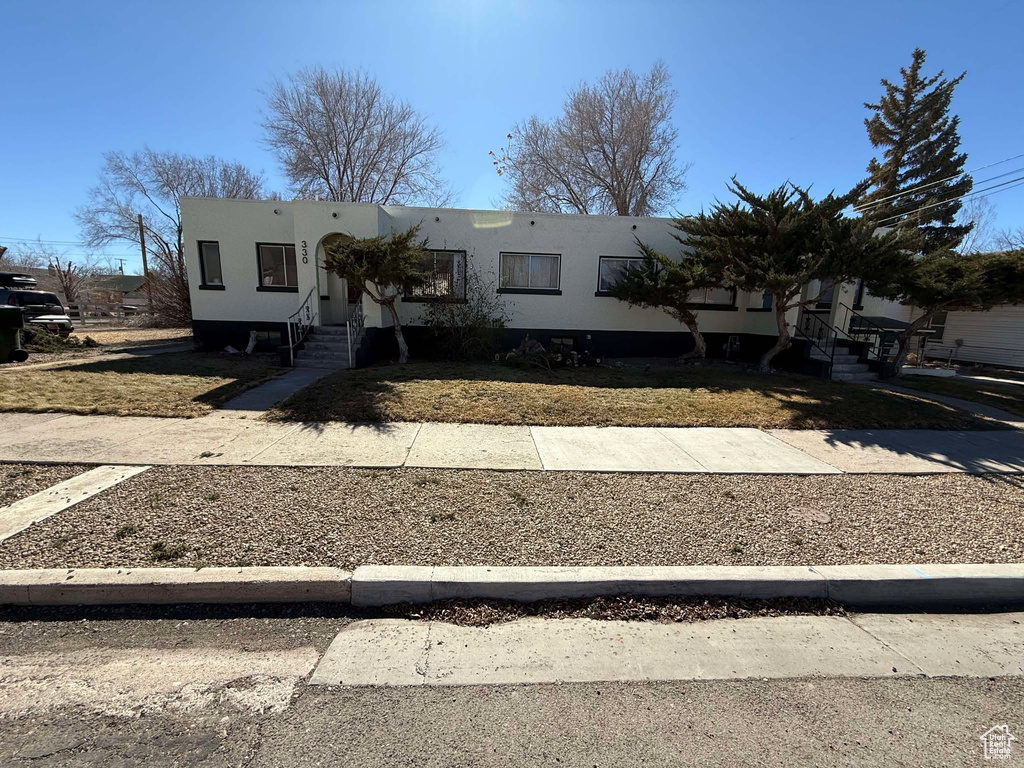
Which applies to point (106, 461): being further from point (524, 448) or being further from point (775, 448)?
point (775, 448)

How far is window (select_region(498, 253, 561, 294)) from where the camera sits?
520 inches

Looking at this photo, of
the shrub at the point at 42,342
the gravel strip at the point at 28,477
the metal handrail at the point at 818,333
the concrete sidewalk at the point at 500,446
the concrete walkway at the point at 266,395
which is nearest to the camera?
the gravel strip at the point at 28,477

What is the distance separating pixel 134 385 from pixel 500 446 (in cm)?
738

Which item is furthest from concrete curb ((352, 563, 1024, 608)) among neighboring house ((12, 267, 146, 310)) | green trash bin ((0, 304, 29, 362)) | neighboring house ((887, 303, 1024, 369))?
neighboring house ((12, 267, 146, 310))

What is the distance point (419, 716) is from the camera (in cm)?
205

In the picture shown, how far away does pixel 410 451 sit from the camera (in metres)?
5.47

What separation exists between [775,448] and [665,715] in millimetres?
4927

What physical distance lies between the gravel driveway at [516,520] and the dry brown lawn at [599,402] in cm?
223

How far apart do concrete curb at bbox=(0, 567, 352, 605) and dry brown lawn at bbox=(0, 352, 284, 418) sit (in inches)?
178

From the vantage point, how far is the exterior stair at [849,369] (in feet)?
37.7

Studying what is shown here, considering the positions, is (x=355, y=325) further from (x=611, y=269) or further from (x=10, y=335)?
(x=10, y=335)

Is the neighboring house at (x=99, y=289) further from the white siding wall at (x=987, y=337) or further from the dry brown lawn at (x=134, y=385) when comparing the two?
the white siding wall at (x=987, y=337)

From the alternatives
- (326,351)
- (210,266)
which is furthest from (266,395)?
(210,266)

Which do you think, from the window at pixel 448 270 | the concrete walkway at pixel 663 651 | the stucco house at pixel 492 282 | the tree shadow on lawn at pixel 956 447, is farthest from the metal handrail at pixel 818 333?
the concrete walkway at pixel 663 651
